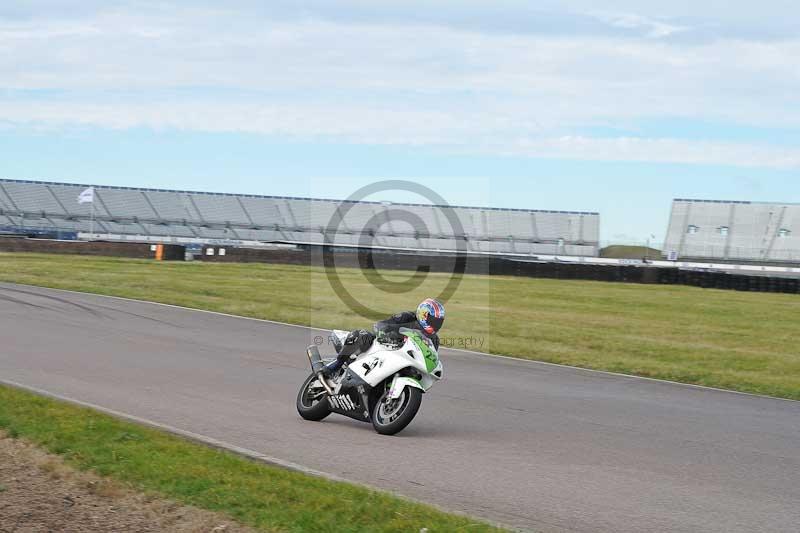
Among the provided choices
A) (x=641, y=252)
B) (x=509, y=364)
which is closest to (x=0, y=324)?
(x=509, y=364)

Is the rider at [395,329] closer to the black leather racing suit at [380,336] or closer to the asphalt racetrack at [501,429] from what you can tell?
the black leather racing suit at [380,336]

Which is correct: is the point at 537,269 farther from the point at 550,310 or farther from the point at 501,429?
the point at 501,429

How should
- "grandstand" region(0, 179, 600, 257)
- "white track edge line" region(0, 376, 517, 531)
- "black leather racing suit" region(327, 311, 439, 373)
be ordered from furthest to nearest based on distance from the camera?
"grandstand" region(0, 179, 600, 257) < "black leather racing suit" region(327, 311, 439, 373) < "white track edge line" region(0, 376, 517, 531)

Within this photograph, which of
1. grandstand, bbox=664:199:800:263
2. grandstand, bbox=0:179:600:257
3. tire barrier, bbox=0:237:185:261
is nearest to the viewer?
tire barrier, bbox=0:237:185:261

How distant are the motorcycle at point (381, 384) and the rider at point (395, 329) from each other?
0.06 meters

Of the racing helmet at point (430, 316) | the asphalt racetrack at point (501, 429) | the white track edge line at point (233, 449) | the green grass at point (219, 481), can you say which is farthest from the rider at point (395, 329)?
the green grass at point (219, 481)

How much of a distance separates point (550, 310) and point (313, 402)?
693 inches

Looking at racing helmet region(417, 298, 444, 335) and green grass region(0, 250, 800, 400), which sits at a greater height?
racing helmet region(417, 298, 444, 335)

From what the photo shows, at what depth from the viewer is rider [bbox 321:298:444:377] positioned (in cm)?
883

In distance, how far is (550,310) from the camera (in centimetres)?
2656

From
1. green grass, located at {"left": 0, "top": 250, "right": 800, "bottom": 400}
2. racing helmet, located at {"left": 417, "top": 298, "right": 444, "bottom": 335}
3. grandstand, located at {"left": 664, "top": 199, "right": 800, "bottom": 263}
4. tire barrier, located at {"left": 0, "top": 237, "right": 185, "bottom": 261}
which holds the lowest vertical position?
green grass, located at {"left": 0, "top": 250, "right": 800, "bottom": 400}

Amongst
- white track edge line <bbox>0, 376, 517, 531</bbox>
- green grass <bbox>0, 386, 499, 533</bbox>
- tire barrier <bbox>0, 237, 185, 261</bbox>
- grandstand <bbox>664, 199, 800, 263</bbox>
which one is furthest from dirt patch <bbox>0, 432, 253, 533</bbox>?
grandstand <bbox>664, 199, 800, 263</bbox>

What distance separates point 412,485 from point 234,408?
3.56m

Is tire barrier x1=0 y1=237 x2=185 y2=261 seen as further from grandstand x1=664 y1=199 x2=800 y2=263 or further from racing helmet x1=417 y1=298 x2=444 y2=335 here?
racing helmet x1=417 y1=298 x2=444 y2=335
